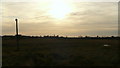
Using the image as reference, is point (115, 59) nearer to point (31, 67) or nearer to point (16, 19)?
point (31, 67)

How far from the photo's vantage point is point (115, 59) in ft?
56.7

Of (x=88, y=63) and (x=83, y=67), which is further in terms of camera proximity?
(x=88, y=63)

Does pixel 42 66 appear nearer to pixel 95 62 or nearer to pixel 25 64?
pixel 25 64

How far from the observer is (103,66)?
1530 cm

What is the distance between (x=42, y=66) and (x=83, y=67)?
2.57 m

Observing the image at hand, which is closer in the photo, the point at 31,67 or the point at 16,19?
the point at 31,67

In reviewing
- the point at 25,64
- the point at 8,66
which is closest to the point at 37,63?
the point at 25,64

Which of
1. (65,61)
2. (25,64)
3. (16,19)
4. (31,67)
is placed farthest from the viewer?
(16,19)

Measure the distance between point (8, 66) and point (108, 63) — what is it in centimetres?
655

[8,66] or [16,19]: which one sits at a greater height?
[16,19]

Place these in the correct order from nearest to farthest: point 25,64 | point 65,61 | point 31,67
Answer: point 31,67
point 25,64
point 65,61

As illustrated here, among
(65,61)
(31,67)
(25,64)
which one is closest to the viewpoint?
(31,67)

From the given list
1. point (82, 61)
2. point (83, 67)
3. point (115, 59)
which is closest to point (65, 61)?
point (82, 61)

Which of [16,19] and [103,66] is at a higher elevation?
[16,19]
